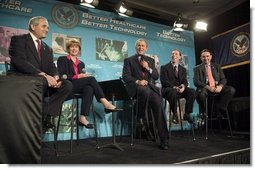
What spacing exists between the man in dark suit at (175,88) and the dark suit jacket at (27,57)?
1.71 metres

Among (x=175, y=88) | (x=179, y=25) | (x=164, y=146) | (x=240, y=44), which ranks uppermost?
(x=179, y=25)

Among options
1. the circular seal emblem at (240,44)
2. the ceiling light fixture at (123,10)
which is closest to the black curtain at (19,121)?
the ceiling light fixture at (123,10)

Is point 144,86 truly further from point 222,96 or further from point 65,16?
point 65,16

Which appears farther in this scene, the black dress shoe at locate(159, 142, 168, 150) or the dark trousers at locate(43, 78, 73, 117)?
the black dress shoe at locate(159, 142, 168, 150)

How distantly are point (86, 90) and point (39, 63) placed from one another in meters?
0.61

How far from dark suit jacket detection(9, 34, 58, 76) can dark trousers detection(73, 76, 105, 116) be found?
1.00 feet

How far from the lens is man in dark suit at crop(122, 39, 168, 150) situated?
116 inches

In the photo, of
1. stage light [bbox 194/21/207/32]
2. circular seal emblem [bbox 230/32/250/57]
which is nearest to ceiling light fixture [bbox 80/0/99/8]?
stage light [bbox 194/21/207/32]

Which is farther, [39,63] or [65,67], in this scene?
[65,67]

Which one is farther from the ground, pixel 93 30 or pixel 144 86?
pixel 93 30

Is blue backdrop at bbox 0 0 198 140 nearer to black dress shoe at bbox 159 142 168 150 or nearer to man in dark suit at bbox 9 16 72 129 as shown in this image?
man in dark suit at bbox 9 16 72 129

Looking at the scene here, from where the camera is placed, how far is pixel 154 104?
10.1 ft

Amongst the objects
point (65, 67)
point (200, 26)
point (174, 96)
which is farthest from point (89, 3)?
point (200, 26)

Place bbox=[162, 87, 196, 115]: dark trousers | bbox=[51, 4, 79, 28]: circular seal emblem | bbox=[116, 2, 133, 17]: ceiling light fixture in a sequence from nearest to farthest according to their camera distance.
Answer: bbox=[162, 87, 196, 115]: dark trousers → bbox=[51, 4, 79, 28]: circular seal emblem → bbox=[116, 2, 133, 17]: ceiling light fixture
